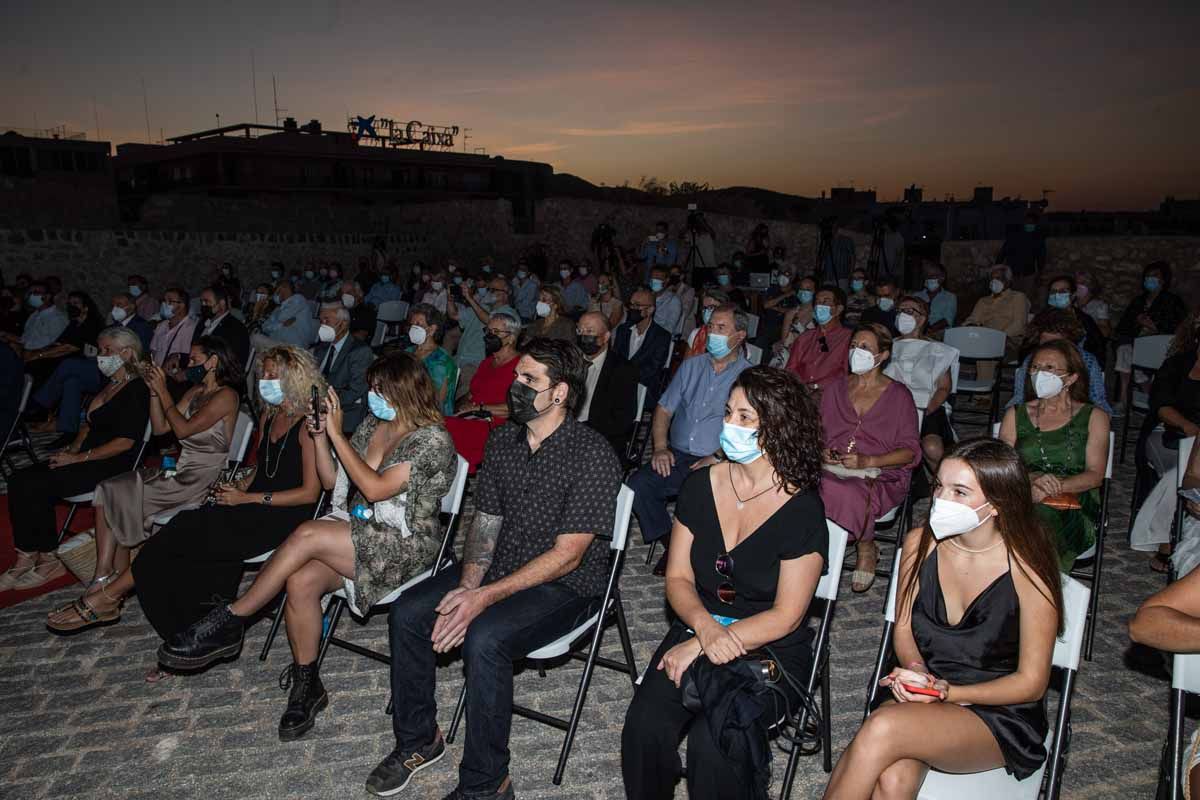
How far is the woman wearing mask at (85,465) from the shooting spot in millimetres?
4637

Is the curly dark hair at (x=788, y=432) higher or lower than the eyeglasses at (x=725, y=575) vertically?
higher

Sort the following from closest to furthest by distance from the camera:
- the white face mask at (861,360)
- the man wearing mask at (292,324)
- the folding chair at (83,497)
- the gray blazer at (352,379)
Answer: the white face mask at (861,360) < the folding chair at (83,497) < the gray blazer at (352,379) < the man wearing mask at (292,324)

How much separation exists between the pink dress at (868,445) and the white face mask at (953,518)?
164 centimetres

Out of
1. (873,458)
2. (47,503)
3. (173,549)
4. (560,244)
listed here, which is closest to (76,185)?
(560,244)

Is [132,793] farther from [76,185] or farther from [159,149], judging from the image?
[159,149]

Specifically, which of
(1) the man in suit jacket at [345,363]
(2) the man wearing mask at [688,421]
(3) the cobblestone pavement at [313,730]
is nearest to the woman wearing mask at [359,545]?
(3) the cobblestone pavement at [313,730]

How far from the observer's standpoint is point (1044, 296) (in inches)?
479

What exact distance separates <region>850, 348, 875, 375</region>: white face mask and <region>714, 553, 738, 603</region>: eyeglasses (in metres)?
2.12

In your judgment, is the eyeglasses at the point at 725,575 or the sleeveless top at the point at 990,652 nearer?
the sleeveless top at the point at 990,652

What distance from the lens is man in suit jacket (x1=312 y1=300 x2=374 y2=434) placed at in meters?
6.36

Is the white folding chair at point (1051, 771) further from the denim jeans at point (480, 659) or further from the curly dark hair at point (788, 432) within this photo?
the denim jeans at point (480, 659)

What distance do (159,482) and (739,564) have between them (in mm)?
3491

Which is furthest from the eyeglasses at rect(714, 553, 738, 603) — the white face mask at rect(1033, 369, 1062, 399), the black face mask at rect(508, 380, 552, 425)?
the white face mask at rect(1033, 369, 1062, 399)

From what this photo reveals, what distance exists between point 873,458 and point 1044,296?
32.4 ft
